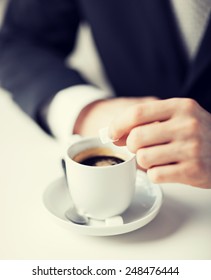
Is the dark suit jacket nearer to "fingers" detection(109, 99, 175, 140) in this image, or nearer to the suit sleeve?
the suit sleeve

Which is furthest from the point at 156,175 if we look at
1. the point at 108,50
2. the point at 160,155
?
the point at 108,50

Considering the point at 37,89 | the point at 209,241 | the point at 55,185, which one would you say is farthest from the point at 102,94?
the point at 209,241

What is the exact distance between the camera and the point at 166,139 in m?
0.53

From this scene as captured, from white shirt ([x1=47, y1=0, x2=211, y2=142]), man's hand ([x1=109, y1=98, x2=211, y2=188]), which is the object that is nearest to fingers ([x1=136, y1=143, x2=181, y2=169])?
man's hand ([x1=109, y1=98, x2=211, y2=188])

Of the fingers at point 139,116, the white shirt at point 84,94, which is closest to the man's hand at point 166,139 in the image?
the fingers at point 139,116

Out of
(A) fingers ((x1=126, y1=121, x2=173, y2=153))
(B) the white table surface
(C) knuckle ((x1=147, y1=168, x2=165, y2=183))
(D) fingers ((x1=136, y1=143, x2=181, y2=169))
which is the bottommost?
(B) the white table surface

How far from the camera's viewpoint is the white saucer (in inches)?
20.1

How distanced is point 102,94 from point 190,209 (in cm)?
29

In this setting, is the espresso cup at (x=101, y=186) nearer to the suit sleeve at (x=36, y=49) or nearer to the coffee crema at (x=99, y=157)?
the coffee crema at (x=99, y=157)

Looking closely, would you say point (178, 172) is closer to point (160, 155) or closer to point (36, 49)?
point (160, 155)

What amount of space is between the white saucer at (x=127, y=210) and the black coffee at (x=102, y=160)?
2.0 inches

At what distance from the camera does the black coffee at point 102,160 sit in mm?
597

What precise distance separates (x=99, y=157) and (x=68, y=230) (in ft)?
0.38

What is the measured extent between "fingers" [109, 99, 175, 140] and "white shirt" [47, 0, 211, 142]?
0.75 feet
